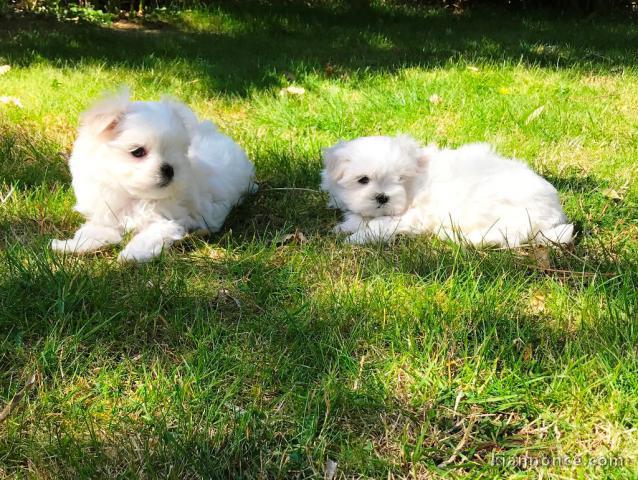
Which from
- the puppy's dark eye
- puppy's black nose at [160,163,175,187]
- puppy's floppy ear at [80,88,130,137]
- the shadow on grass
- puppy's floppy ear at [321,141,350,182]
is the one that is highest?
puppy's floppy ear at [80,88,130,137]

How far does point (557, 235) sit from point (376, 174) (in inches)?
37.0

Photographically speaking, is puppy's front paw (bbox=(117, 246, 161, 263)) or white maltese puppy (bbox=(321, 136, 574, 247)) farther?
white maltese puppy (bbox=(321, 136, 574, 247))

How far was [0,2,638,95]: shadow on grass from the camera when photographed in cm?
597

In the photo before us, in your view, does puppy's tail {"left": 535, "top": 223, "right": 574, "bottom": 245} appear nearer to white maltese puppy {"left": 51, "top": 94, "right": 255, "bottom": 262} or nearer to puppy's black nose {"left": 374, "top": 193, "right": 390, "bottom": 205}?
puppy's black nose {"left": 374, "top": 193, "right": 390, "bottom": 205}

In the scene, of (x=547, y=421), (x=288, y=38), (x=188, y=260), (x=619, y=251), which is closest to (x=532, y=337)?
(x=547, y=421)

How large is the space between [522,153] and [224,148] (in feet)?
6.22

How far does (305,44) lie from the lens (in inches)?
308

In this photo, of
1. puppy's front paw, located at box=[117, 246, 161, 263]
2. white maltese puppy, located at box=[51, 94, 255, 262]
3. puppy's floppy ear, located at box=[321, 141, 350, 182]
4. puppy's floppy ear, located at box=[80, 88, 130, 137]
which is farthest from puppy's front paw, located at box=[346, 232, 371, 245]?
puppy's floppy ear, located at box=[80, 88, 130, 137]

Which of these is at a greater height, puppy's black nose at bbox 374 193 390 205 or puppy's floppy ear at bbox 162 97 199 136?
puppy's floppy ear at bbox 162 97 199 136

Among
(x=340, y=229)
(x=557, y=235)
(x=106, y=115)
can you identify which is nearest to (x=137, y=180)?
(x=106, y=115)

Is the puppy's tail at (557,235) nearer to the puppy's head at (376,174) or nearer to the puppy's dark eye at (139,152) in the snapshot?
the puppy's head at (376,174)

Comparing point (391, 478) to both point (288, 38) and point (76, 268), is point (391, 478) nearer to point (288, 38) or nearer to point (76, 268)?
point (76, 268)

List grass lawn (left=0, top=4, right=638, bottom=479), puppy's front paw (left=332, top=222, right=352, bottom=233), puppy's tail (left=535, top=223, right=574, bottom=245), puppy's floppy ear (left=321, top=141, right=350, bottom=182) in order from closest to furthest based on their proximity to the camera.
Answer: grass lawn (left=0, top=4, right=638, bottom=479)
puppy's tail (left=535, top=223, right=574, bottom=245)
puppy's front paw (left=332, top=222, right=352, bottom=233)
puppy's floppy ear (left=321, top=141, right=350, bottom=182)

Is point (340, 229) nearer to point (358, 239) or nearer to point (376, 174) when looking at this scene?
point (358, 239)
